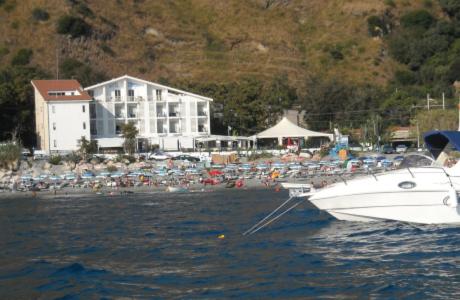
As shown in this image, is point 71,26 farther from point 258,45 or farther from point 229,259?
point 229,259

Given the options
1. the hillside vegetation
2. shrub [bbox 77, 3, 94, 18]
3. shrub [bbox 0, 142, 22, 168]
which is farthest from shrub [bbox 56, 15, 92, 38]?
shrub [bbox 0, 142, 22, 168]

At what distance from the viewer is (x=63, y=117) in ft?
256

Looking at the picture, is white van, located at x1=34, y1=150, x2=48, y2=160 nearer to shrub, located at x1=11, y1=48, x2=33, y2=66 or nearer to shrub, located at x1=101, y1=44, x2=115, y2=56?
shrub, located at x1=11, y1=48, x2=33, y2=66

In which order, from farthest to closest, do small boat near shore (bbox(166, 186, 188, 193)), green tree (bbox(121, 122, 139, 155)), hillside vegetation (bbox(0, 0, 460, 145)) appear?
1. hillside vegetation (bbox(0, 0, 460, 145))
2. green tree (bbox(121, 122, 139, 155))
3. small boat near shore (bbox(166, 186, 188, 193))

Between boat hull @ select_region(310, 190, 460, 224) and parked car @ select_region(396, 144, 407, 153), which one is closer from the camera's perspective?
boat hull @ select_region(310, 190, 460, 224)

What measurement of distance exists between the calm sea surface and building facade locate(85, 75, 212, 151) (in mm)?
47229

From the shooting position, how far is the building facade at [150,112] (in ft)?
267

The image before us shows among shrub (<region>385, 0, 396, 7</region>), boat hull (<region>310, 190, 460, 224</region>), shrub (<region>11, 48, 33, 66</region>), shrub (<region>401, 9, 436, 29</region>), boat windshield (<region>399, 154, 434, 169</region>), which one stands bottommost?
boat hull (<region>310, 190, 460, 224</region>)

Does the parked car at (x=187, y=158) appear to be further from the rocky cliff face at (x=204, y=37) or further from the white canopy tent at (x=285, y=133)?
the rocky cliff face at (x=204, y=37)

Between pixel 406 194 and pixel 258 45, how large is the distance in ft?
332

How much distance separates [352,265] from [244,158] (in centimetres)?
4995

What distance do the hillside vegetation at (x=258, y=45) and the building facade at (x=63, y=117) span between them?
13.2 meters

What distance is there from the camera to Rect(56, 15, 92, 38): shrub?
11525 cm

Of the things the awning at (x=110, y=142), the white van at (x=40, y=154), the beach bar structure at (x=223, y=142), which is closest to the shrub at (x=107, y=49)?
the beach bar structure at (x=223, y=142)
